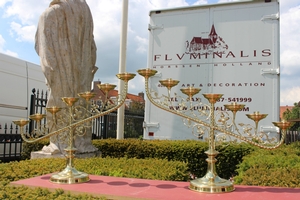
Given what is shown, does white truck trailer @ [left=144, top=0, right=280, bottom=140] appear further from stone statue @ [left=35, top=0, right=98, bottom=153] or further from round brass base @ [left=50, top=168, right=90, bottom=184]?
round brass base @ [left=50, top=168, right=90, bottom=184]

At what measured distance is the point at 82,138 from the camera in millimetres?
5789

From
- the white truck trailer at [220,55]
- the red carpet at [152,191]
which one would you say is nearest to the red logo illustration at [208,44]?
the white truck trailer at [220,55]

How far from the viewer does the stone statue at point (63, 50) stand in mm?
5547

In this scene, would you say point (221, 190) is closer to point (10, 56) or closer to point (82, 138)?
point (82, 138)

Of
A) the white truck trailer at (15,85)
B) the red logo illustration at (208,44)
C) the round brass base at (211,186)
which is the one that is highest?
the red logo illustration at (208,44)

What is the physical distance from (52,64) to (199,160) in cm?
353

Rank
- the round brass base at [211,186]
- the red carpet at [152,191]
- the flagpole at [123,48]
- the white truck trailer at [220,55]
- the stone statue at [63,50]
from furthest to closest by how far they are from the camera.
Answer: the flagpole at [123,48] → the white truck trailer at [220,55] → the stone statue at [63,50] → the round brass base at [211,186] → the red carpet at [152,191]

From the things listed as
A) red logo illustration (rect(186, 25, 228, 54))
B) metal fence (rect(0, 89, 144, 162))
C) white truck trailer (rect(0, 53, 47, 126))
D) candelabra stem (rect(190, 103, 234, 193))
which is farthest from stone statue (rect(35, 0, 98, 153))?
candelabra stem (rect(190, 103, 234, 193))

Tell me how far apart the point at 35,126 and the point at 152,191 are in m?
7.28

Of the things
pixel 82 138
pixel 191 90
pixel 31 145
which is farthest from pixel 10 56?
pixel 191 90

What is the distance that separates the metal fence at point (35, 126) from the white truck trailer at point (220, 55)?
2267 mm

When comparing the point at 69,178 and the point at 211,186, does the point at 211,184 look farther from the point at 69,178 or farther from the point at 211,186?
the point at 69,178

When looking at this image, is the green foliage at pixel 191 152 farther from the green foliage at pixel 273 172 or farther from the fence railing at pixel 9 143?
the fence railing at pixel 9 143

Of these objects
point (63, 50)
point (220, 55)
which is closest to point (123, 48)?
point (220, 55)
